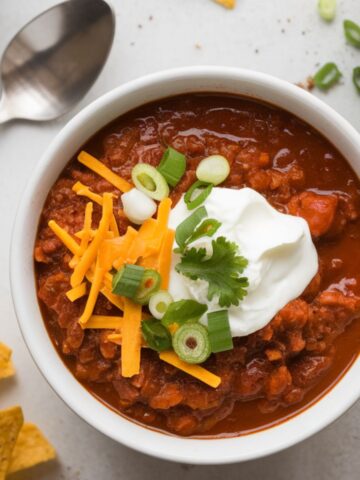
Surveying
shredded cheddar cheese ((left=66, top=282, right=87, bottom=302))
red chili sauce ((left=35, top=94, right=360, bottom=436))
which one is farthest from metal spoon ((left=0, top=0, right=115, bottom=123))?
shredded cheddar cheese ((left=66, top=282, right=87, bottom=302))

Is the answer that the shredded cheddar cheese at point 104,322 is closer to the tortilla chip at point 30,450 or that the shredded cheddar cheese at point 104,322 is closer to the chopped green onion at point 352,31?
the tortilla chip at point 30,450

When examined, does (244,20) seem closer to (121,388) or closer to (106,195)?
Answer: (106,195)

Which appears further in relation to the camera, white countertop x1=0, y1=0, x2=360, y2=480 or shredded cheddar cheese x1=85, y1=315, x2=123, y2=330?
white countertop x1=0, y1=0, x2=360, y2=480

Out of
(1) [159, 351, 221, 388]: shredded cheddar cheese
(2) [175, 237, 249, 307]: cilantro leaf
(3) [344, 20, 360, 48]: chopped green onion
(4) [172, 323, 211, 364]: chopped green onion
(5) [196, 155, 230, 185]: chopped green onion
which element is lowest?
(1) [159, 351, 221, 388]: shredded cheddar cheese

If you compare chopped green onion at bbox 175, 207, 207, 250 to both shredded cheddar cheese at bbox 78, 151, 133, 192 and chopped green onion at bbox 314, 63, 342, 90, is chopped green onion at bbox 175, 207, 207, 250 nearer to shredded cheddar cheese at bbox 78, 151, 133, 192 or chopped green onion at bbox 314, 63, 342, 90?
shredded cheddar cheese at bbox 78, 151, 133, 192

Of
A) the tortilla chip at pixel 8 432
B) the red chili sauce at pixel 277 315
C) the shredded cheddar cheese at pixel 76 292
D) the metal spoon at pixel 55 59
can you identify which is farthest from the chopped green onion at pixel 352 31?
the tortilla chip at pixel 8 432

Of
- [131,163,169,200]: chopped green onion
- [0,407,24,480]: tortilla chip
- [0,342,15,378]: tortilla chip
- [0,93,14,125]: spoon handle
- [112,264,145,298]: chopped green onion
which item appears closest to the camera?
[112,264,145,298]: chopped green onion

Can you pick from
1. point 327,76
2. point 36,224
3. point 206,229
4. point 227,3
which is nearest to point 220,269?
point 206,229
